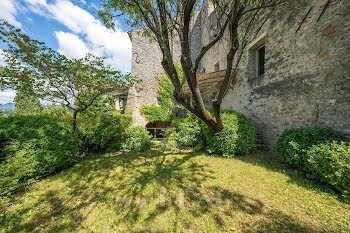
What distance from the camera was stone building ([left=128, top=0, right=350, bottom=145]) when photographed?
3.20 m

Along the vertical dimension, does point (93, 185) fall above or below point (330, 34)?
below

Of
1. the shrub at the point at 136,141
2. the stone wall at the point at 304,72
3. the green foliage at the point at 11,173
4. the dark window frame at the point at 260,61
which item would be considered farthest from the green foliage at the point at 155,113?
the green foliage at the point at 11,173

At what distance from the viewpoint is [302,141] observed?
10.8 feet

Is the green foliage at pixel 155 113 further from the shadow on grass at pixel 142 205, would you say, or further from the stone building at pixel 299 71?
the shadow on grass at pixel 142 205

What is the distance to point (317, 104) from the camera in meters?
3.63

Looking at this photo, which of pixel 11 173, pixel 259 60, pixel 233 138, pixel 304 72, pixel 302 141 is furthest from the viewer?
pixel 259 60

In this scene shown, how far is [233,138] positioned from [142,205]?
3.71m

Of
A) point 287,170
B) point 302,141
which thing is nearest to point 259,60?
point 302,141

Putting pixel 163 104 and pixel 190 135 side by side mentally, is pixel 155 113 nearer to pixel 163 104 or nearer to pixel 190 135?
Result: pixel 163 104

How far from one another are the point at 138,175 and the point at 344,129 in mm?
5356

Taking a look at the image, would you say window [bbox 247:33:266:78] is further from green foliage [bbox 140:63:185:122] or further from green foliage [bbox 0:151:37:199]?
green foliage [bbox 0:151:37:199]

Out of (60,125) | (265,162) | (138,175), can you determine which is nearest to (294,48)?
(265,162)

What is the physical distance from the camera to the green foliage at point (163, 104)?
38.6 feet

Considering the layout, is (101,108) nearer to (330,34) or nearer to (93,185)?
(93,185)
